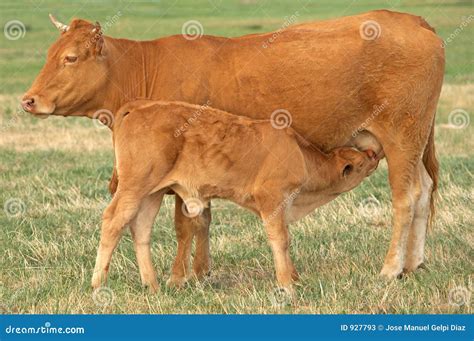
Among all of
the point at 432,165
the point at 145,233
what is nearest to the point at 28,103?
the point at 145,233

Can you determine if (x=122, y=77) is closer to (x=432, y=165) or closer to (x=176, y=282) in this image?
(x=176, y=282)

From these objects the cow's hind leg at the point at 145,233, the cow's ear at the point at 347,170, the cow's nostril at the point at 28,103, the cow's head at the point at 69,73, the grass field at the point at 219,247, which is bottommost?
the grass field at the point at 219,247

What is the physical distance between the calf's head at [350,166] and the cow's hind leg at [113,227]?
1.77 m

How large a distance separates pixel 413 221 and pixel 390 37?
1.71 metres

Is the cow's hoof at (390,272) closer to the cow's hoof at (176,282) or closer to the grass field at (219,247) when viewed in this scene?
the grass field at (219,247)

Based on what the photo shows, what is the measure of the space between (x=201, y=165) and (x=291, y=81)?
1326 millimetres

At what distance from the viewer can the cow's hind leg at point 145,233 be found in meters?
9.21

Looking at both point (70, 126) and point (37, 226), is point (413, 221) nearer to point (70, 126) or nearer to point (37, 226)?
point (37, 226)

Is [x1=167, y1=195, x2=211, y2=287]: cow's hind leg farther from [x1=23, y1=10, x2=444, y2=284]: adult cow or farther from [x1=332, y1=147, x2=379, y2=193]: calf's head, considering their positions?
[x1=332, y1=147, x2=379, y2=193]: calf's head

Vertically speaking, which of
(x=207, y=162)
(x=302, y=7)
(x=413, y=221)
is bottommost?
(x=302, y=7)

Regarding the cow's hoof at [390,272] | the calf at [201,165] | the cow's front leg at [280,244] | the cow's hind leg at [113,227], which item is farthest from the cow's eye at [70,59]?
the cow's hoof at [390,272]

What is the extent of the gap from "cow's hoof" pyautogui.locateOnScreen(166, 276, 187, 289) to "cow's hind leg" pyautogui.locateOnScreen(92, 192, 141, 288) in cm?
68

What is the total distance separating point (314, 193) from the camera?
945 centimetres

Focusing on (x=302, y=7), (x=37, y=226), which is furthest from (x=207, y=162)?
(x=302, y=7)
